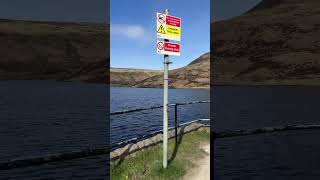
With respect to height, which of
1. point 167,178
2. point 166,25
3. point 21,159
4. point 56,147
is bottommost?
point 56,147

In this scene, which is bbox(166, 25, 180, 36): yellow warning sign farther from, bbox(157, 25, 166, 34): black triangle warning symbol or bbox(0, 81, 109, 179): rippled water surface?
bbox(0, 81, 109, 179): rippled water surface

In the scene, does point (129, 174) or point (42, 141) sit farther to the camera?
point (42, 141)

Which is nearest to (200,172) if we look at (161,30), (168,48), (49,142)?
(168,48)

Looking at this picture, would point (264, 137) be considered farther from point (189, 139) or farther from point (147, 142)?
point (147, 142)

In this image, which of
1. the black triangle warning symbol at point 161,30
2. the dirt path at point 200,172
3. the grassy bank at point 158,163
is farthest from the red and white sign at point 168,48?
the dirt path at point 200,172

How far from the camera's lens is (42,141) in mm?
30328

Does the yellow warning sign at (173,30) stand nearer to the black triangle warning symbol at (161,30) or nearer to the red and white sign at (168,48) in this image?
the black triangle warning symbol at (161,30)

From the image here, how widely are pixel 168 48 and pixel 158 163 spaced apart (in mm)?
3315

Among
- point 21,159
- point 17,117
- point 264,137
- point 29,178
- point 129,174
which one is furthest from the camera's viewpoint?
point 17,117

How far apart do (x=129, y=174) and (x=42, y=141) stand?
21473mm

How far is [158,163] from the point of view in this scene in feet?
37.6

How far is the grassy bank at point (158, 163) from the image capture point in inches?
420

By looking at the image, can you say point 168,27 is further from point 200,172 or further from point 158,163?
point 200,172

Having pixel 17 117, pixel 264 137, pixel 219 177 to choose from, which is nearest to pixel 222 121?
pixel 264 137
